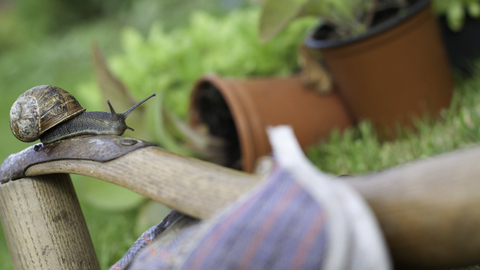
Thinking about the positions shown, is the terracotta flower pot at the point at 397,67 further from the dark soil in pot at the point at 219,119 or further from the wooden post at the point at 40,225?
the wooden post at the point at 40,225

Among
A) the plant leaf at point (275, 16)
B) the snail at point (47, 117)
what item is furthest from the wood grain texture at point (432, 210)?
the plant leaf at point (275, 16)

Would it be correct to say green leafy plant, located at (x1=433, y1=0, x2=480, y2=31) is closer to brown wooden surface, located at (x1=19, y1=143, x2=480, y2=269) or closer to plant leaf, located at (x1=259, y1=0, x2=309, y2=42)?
plant leaf, located at (x1=259, y1=0, x2=309, y2=42)

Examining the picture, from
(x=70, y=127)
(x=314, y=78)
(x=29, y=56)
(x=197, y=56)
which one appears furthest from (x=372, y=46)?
A: (x=29, y=56)

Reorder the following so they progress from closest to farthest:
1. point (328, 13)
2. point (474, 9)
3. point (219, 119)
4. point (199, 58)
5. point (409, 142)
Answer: point (409, 142) < point (328, 13) < point (474, 9) < point (219, 119) < point (199, 58)

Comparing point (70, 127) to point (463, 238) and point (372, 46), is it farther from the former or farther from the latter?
point (372, 46)

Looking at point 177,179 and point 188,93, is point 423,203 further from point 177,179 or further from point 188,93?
point 188,93


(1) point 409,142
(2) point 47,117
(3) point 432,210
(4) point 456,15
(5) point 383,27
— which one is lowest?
(1) point 409,142

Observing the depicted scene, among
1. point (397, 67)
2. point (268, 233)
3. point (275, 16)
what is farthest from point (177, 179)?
point (397, 67)

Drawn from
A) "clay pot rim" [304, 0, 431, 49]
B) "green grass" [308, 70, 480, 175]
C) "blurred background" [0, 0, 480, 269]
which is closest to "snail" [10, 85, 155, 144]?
"blurred background" [0, 0, 480, 269]
